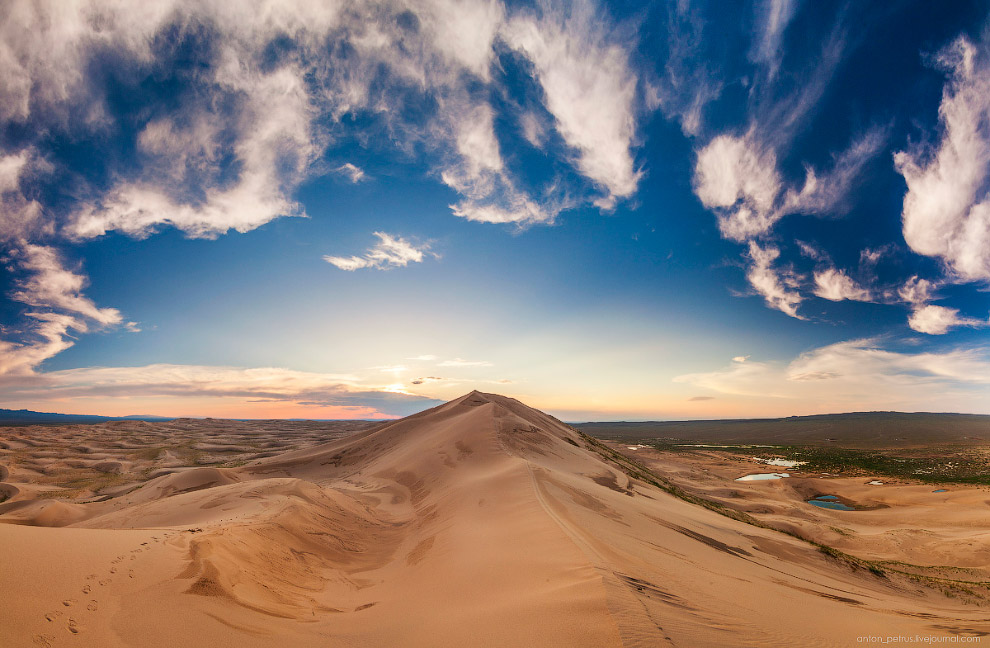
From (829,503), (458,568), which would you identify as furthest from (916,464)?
(458,568)

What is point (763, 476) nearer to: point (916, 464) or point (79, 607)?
point (916, 464)

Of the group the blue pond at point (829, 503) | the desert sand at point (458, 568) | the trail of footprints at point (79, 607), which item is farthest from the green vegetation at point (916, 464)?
the trail of footprints at point (79, 607)

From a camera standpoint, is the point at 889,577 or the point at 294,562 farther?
the point at 889,577

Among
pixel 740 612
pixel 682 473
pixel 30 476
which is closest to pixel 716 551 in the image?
pixel 740 612

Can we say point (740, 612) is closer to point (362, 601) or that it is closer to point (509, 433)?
point (362, 601)

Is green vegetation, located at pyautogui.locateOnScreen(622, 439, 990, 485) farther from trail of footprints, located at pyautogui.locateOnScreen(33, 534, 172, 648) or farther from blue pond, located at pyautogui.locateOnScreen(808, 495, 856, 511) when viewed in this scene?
trail of footprints, located at pyautogui.locateOnScreen(33, 534, 172, 648)
